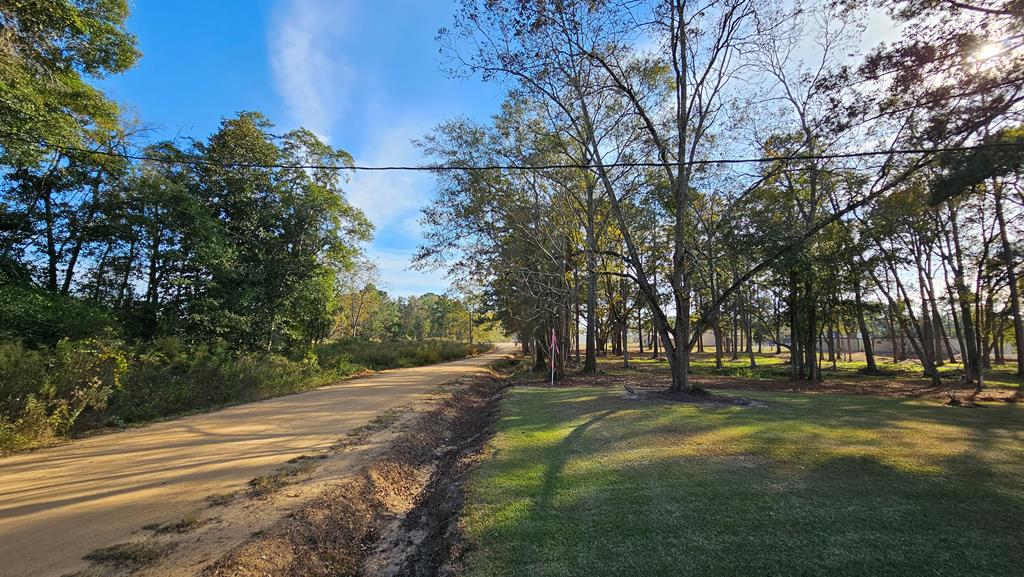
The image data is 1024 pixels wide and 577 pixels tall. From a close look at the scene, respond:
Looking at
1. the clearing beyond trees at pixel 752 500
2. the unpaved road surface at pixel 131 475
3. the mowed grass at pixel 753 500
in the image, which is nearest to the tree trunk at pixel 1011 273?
the clearing beyond trees at pixel 752 500

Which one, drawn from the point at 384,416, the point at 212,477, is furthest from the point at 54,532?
the point at 384,416

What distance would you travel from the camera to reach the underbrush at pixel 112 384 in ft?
20.6

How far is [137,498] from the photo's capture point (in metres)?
4.26

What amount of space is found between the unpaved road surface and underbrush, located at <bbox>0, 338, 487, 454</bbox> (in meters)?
0.60

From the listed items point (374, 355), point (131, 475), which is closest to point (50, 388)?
point (131, 475)

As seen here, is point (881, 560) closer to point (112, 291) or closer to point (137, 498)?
point (137, 498)

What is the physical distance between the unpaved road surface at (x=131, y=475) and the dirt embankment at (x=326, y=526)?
302 millimetres

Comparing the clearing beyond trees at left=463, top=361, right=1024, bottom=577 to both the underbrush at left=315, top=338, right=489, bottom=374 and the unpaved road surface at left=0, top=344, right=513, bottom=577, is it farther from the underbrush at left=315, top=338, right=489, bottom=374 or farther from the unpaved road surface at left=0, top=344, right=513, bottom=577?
the underbrush at left=315, top=338, right=489, bottom=374

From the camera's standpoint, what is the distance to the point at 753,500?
376 cm

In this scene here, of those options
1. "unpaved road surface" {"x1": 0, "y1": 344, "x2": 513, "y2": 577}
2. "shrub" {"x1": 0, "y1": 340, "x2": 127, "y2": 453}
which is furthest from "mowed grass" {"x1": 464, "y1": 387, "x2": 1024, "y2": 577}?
"shrub" {"x1": 0, "y1": 340, "x2": 127, "y2": 453}

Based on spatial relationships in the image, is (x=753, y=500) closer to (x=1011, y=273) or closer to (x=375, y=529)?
(x=375, y=529)

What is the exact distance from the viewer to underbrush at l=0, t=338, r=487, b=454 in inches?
248

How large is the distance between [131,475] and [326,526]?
2978 millimetres

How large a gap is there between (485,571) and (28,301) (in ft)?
48.5
